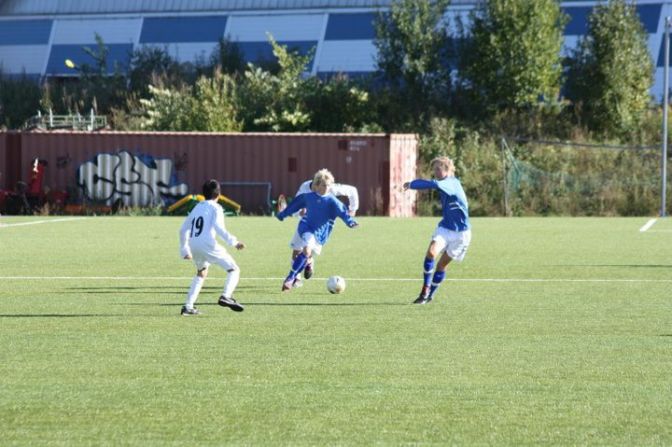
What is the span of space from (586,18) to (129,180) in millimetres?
19734

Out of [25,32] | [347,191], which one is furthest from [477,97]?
[347,191]

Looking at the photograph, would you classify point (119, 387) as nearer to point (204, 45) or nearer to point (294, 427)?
point (294, 427)

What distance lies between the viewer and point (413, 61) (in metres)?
50.2

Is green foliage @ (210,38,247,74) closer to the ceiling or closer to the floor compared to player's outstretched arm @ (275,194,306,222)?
closer to the ceiling

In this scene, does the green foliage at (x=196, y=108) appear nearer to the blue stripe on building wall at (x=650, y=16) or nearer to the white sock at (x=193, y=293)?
the blue stripe on building wall at (x=650, y=16)

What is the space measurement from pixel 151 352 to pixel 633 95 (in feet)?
130

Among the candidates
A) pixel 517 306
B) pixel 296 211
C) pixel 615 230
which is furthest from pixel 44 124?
pixel 517 306

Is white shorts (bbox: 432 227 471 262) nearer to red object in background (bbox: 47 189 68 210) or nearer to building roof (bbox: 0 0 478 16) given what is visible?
red object in background (bbox: 47 189 68 210)

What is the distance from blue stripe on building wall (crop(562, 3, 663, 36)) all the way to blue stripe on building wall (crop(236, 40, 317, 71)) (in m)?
10.6

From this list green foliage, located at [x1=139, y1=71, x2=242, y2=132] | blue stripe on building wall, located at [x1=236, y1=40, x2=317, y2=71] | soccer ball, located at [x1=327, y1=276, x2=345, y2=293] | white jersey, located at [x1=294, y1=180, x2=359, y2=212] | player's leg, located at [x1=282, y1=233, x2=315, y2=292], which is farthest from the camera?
blue stripe on building wall, located at [x1=236, y1=40, x2=317, y2=71]

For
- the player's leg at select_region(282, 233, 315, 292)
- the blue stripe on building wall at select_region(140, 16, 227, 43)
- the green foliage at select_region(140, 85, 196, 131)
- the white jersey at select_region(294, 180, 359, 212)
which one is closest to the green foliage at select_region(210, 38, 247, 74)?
the blue stripe on building wall at select_region(140, 16, 227, 43)

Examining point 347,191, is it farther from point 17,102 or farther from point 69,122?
point 17,102

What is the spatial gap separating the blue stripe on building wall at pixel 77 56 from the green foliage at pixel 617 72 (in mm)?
20604

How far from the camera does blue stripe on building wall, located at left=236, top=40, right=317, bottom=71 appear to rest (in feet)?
184
